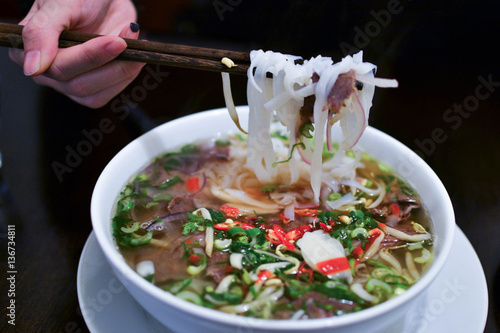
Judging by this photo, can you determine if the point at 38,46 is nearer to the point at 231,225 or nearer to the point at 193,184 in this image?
the point at 193,184

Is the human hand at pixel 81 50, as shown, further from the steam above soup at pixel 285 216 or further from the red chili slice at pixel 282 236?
the red chili slice at pixel 282 236

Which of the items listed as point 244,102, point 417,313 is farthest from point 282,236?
point 244,102

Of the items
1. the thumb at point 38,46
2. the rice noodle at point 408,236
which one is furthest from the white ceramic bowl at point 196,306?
the thumb at point 38,46

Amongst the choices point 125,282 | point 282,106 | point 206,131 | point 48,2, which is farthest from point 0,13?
point 125,282

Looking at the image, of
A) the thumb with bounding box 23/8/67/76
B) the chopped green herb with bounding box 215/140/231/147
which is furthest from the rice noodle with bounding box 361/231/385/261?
the thumb with bounding box 23/8/67/76

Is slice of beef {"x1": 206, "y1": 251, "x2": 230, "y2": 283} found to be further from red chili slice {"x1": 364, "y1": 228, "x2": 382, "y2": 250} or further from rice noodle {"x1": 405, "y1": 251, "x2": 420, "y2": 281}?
rice noodle {"x1": 405, "y1": 251, "x2": 420, "y2": 281}

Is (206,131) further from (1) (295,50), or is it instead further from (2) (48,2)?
(1) (295,50)
